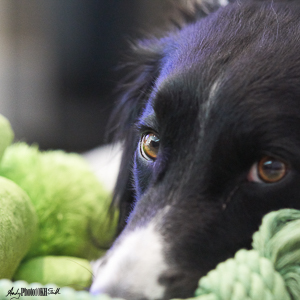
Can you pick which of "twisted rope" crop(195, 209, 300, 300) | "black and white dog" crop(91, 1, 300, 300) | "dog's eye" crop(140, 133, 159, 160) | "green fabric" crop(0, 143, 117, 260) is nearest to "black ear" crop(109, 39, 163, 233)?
"green fabric" crop(0, 143, 117, 260)

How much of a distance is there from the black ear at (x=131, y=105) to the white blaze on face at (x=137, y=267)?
639mm

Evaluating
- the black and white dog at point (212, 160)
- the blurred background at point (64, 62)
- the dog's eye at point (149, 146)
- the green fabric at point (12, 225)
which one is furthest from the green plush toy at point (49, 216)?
the blurred background at point (64, 62)

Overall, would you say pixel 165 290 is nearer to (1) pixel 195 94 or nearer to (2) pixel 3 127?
(1) pixel 195 94

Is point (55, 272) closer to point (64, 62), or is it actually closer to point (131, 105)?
point (131, 105)

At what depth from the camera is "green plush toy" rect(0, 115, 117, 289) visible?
3.74 ft

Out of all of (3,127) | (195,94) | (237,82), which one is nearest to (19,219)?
(3,127)

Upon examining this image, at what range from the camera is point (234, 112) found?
107cm

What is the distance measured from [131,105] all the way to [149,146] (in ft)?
1.71

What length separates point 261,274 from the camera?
77cm

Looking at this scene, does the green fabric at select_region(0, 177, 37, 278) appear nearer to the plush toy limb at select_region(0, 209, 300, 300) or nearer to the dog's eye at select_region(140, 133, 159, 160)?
the plush toy limb at select_region(0, 209, 300, 300)

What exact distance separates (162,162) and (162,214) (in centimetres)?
17

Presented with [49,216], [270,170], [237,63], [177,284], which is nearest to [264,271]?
[177,284]

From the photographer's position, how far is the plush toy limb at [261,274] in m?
0.75

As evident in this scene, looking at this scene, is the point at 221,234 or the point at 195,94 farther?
the point at 195,94
